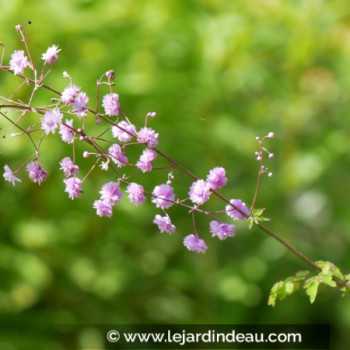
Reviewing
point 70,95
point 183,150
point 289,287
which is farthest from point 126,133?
point 183,150

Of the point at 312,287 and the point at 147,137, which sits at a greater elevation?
the point at 147,137

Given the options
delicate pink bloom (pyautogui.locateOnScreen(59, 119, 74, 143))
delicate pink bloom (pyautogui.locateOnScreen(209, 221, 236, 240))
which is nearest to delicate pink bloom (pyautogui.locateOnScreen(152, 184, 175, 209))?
delicate pink bloom (pyautogui.locateOnScreen(209, 221, 236, 240))

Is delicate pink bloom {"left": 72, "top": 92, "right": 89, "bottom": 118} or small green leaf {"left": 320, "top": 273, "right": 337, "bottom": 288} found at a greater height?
delicate pink bloom {"left": 72, "top": 92, "right": 89, "bottom": 118}

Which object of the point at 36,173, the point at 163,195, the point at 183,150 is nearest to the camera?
the point at 36,173

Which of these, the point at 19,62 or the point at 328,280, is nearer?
the point at 19,62

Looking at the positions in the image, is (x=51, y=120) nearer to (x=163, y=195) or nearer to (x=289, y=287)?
(x=163, y=195)

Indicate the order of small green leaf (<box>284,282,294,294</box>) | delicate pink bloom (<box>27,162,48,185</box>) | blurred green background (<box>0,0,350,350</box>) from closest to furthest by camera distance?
delicate pink bloom (<box>27,162,48,185</box>) → small green leaf (<box>284,282,294,294</box>) → blurred green background (<box>0,0,350,350</box>)

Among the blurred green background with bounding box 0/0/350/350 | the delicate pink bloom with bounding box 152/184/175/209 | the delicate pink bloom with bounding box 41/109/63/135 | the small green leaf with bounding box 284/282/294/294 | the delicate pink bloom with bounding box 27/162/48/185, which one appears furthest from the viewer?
the blurred green background with bounding box 0/0/350/350

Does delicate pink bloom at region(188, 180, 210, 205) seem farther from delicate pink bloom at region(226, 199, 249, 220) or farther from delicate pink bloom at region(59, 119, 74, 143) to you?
delicate pink bloom at region(59, 119, 74, 143)

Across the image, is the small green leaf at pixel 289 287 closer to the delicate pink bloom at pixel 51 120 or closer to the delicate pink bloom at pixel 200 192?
the delicate pink bloom at pixel 200 192
